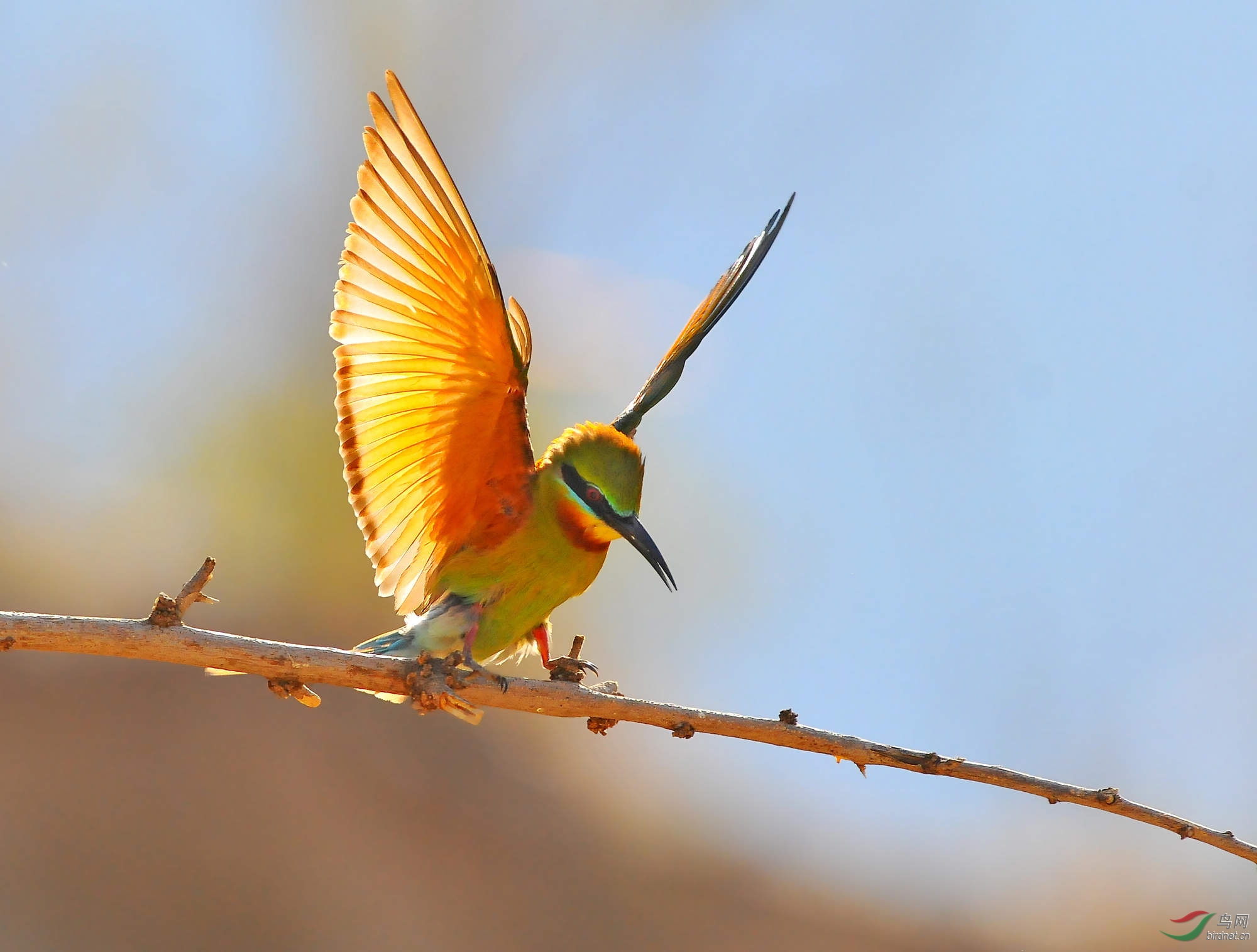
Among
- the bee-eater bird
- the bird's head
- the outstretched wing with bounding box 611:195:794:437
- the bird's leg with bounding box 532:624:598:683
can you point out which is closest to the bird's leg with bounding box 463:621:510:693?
the bee-eater bird

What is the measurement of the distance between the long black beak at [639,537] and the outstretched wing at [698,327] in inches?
14.4

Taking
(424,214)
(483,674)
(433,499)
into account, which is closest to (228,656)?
(483,674)

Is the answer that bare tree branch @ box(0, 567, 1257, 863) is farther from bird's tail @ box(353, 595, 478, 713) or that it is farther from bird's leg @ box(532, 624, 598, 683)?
bird's tail @ box(353, 595, 478, 713)

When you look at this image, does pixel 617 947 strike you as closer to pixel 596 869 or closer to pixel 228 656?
pixel 596 869

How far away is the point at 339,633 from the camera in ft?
16.4

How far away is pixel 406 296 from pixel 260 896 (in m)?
3.15

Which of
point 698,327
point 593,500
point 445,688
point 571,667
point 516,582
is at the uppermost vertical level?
point 698,327

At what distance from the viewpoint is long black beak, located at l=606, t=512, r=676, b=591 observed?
2004 millimetres

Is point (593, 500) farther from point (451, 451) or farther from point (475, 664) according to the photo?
point (475, 664)

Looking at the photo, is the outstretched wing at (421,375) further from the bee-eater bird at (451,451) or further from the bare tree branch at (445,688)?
the bare tree branch at (445,688)

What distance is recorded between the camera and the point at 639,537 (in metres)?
2.02

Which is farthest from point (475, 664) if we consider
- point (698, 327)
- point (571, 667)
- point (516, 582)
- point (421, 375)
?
point (698, 327)

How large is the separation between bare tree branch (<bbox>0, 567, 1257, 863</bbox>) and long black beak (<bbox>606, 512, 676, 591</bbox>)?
36 cm

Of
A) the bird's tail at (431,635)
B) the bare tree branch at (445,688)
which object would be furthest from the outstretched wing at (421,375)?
the bare tree branch at (445,688)
